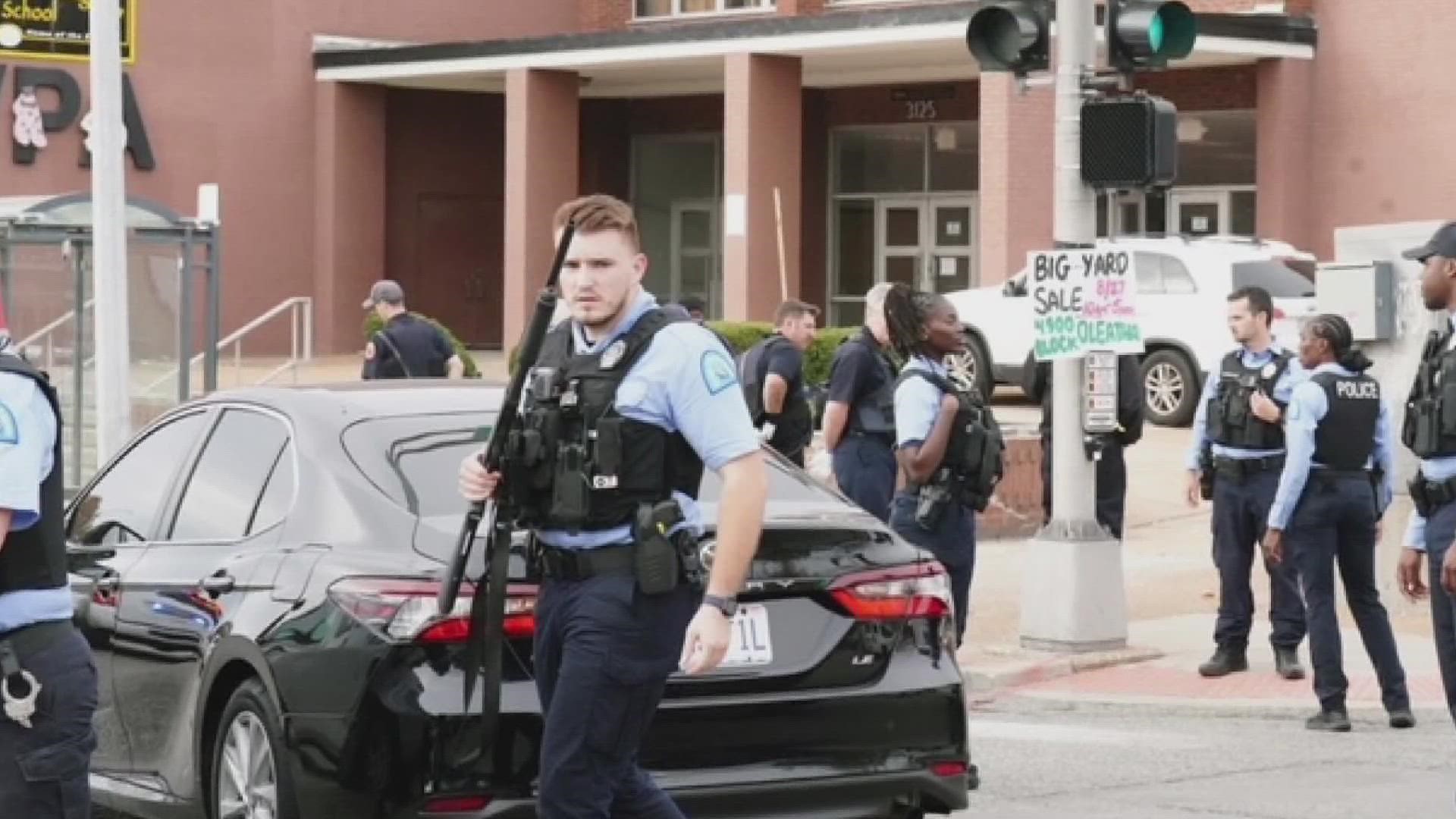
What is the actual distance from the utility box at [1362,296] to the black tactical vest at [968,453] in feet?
14.5

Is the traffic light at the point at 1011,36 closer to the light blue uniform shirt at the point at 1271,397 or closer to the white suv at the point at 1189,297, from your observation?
the light blue uniform shirt at the point at 1271,397

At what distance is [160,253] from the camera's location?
18984 millimetres

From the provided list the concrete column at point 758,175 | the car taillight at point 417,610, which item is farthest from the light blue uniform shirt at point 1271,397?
the concrete column at point 758,175

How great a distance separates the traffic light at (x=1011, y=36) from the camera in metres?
13.0

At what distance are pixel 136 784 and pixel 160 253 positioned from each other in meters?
11.5

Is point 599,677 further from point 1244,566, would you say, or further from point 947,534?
point 1244,566

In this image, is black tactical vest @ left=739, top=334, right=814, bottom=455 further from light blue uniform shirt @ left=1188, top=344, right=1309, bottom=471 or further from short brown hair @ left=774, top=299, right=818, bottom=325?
light blue uniform shirt @ left=1188, top=344, right=1309, bottom=471

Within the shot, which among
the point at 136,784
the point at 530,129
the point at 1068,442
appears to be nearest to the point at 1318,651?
the point at 1068,442

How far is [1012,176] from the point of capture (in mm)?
30219

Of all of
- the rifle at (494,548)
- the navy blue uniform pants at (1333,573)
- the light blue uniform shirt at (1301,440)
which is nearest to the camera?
the rifle at (494,548)

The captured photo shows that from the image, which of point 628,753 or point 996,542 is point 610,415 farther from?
point 996,542

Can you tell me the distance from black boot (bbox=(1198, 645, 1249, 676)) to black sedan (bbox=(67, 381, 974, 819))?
16.3 ft

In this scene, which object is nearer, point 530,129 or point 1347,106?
point 1347,106

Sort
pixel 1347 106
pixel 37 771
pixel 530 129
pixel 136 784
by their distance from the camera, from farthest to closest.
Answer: pixel 530 129 < pixel 1347 106 < pixel 136 784 < pixel 37 771
